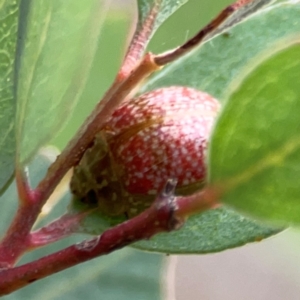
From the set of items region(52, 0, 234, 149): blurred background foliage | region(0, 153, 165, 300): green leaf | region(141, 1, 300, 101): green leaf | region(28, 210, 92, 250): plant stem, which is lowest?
region(0, 153, 165, 300): green leaf

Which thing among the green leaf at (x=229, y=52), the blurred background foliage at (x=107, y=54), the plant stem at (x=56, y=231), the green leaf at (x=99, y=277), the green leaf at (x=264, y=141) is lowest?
the green leaf at (x=99, y=277)

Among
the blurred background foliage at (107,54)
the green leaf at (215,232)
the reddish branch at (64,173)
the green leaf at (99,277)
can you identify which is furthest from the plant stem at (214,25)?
the green leaf at (99,277)

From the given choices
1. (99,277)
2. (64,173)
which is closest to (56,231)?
(64,173)

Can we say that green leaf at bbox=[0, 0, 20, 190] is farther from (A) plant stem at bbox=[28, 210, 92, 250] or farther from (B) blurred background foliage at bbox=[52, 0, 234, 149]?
(B) blurred background foliage at bbox=[52, 0, 234, 149]

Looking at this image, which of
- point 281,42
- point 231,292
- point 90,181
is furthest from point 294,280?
point 281,42

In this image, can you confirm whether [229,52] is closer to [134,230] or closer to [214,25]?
[214,25]

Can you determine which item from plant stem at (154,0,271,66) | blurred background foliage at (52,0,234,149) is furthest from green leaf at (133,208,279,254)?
blurred background foliage at (52,0,234,149)

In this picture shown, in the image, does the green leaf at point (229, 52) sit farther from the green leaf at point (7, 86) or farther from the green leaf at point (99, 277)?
the green leaf at point (99, 277)
